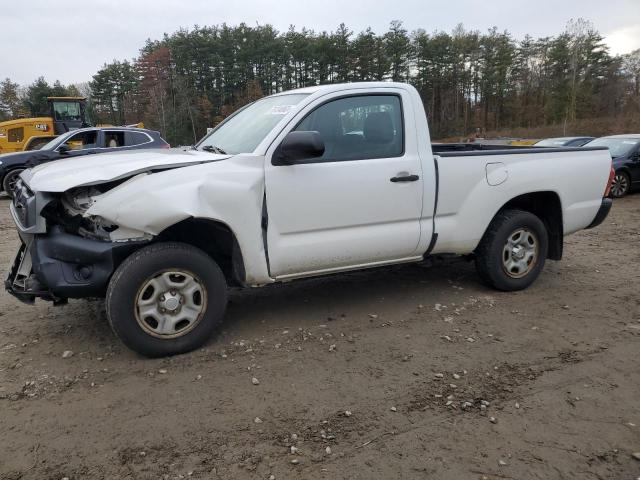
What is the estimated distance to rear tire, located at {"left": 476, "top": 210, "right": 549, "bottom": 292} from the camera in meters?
4.76

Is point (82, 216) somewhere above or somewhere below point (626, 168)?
above

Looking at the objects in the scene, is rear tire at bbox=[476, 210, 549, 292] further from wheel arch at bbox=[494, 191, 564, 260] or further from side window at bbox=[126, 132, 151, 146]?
side window at bbox=[126, 132, 151, 146]

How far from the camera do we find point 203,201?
11.3 feet

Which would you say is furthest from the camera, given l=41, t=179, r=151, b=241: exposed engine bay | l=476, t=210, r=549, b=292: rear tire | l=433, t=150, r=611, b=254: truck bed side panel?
l=476, t=210, r=549, b=292: rear tire

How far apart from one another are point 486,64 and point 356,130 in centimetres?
5995

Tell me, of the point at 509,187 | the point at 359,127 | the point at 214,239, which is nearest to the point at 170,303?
the point at 214,239

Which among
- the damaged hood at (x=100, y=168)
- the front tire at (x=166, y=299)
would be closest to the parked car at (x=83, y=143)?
the damaged hood at (x=100, y=168)

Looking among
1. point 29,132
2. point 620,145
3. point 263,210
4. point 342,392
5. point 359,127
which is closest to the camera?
point 342,392

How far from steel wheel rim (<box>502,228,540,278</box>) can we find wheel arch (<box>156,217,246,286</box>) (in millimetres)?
2617

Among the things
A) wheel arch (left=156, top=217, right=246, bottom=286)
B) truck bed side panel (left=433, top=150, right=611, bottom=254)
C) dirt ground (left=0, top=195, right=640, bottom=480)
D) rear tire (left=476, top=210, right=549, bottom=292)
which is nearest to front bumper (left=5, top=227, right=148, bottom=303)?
wheel arch (left=156, top=217, right=246, bottom=286)

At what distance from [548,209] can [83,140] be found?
11472 mm

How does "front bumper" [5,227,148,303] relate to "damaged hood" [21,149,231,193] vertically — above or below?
below

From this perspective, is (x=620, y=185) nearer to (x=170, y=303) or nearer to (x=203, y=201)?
(x=203, y=201)

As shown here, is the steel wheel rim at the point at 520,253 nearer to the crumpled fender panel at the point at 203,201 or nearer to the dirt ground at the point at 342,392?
the dirt ground at the point at 342,392
